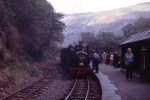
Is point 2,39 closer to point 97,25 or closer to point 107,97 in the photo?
point 107,97

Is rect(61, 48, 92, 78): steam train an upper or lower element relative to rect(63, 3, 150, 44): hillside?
lower

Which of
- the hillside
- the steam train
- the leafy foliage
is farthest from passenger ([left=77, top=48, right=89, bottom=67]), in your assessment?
the hillside

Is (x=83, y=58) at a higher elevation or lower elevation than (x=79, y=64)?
higher

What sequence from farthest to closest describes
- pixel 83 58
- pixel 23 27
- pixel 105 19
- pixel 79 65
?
1. pixel 105 19
2. pixel 23 27
3. pixel 83 58
4. pixel 79 65

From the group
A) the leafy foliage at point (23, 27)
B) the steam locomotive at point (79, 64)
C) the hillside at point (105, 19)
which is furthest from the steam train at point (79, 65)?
the hillside at point (105, 19)

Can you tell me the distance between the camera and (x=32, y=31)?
43.6 m

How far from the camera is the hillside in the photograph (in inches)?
4990

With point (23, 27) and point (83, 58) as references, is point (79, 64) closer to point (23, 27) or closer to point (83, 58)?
point (83, 58)

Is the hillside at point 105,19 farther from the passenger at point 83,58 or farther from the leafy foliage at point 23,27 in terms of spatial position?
the passenger at point 83,58

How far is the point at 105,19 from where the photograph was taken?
141375mm

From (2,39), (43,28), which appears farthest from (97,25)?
(2,39)

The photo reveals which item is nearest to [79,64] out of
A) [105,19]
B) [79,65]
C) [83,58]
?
[79,65]

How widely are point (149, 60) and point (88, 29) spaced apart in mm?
112190

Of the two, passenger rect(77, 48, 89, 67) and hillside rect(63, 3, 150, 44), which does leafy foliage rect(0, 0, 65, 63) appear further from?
hillside rect(63, 3, 150, 44)
